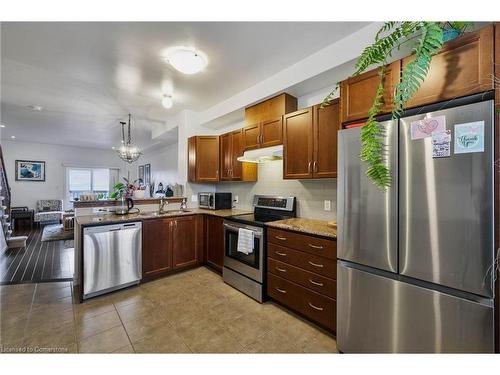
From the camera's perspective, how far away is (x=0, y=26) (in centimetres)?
195

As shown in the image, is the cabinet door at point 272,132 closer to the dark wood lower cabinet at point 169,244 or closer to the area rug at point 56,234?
the dark wood lower cabinet at point 169,244

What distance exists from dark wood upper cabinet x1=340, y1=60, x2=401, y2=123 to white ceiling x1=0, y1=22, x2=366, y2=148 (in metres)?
0.67

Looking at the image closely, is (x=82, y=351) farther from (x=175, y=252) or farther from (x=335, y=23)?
(x=335, y=23)

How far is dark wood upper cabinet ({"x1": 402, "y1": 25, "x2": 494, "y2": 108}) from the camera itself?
1172mm

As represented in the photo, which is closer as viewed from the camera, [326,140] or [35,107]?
[326,140]

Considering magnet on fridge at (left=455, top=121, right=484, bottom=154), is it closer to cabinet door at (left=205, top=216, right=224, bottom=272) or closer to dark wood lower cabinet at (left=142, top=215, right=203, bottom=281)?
cabinet door at (left=205, top=216, right=224, bottom=272)

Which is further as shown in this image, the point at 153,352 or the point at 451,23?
the point at 153,352

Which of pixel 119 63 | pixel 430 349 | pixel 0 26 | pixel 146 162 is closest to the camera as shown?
pixel 430 349

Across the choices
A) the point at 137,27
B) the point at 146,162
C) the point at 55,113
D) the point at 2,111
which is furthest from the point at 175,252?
the point at 146,162

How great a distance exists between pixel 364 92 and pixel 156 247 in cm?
311

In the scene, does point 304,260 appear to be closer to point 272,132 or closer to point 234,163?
point 272,132

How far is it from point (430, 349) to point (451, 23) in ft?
6.41

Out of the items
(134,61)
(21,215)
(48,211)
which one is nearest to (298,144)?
Answer: (134,61)

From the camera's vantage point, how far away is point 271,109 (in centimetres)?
301
